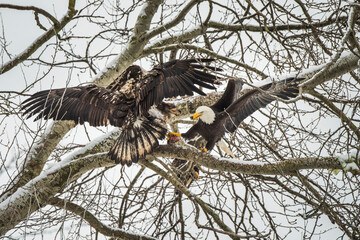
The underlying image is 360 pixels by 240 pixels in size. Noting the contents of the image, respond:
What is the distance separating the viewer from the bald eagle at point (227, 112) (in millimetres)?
4148

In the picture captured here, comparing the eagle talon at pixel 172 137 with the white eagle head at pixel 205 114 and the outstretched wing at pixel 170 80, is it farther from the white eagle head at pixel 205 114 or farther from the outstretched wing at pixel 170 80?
the outstretched wing at pixel 170 80

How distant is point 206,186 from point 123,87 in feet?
5.09

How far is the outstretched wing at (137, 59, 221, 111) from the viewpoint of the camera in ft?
11.8

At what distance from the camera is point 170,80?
144 inches

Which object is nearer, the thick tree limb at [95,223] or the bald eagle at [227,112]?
the thick tree limb at [95,223]

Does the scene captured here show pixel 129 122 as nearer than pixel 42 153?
Yes

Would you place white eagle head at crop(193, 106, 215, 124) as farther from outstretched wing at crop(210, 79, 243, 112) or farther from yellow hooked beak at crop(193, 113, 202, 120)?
outstretched wing at crop(210, 79, 243, 112)

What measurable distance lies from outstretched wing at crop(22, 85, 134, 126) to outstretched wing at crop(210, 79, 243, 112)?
1.25 metres

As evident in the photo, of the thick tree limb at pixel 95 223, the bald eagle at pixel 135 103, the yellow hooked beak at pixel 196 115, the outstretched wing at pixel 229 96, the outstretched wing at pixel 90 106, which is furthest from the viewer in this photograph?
the outstretched wing at pixel 229 96

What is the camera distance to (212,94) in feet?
15.7

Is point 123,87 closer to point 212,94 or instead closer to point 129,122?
point 129,122

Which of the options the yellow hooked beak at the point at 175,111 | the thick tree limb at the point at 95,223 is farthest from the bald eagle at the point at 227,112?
the thick tree limb at the point at 95,223

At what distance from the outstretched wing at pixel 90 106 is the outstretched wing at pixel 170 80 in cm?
31

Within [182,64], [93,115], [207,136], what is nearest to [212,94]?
[207,136]
